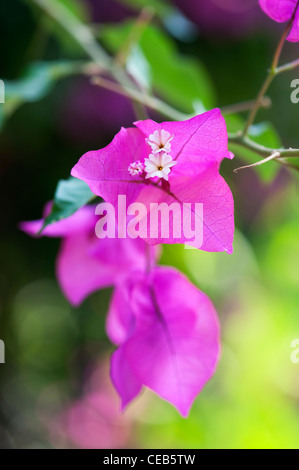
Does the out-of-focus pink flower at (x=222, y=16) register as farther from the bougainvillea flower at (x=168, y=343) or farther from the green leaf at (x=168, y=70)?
the bougainvillea flower at (x=168, y=343)

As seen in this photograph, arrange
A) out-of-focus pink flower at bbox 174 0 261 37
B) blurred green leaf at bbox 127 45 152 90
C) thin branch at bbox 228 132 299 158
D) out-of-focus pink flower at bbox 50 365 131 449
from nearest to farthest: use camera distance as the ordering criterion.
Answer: thin branch at bbox 228 132 299 158
blurred green leaf at bbox 127 45 152 90
out-of-focus pink flower at bbox 174 0 261 37
out-of-focus pink flower at bbox 50 365 131 449

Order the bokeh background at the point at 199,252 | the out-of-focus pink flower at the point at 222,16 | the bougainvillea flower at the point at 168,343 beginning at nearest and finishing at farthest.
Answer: the bougainvillea flower at the point at 168,343
the bokeh background at the point at 199,252
the out-of-focus pink flower at the point at 222,16

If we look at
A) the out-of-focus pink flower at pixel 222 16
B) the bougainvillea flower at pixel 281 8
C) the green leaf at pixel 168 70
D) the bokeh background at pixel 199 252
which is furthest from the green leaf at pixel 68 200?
the out-of-focus pink flower at pixel 222 16

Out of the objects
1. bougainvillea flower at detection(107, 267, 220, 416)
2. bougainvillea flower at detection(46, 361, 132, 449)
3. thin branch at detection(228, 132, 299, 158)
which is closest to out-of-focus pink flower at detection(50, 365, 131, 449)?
bougainvillea flower at detection(46, 361, 132, 449)

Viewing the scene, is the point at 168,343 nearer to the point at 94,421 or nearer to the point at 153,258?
the point at 153,258

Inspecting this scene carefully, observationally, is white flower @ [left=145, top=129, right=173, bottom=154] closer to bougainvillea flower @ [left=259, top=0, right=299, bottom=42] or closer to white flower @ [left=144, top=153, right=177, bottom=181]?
white flower @ [left=144, top=153, right=177, bottom=181]

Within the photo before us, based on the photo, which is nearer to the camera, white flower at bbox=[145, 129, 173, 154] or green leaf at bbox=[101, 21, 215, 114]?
white flower at bbox=[145, 129, 173, 154]
